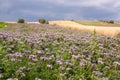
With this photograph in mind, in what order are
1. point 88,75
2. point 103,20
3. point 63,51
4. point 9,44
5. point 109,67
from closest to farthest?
point 88,75
point 109,67
point 63,51
point 9,44
point 103,20

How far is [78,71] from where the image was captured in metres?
10.2

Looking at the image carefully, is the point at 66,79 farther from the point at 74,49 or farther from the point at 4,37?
the point at 4,37

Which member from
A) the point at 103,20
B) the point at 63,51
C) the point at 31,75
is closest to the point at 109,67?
the point at 63,51

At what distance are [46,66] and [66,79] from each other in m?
1.11

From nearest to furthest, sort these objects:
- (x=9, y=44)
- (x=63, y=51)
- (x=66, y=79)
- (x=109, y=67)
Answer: (x=66, y=79)
(x=109, y=67)
(x=63, y=51)
(x=9, y=44)

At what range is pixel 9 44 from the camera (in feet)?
44.0

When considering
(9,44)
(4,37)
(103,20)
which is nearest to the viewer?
(9,44)

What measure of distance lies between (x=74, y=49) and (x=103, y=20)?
5175cm

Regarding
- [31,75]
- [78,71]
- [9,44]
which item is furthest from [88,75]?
[9,44]

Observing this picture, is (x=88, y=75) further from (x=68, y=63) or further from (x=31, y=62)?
(x=31, y=62)

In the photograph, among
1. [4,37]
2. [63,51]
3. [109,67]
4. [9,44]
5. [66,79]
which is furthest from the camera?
[4,37]

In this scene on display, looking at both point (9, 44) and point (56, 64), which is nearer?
point (56, 64)

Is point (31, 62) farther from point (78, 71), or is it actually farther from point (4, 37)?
point (4, 37)

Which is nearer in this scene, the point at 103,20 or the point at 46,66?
the point at 46,66
